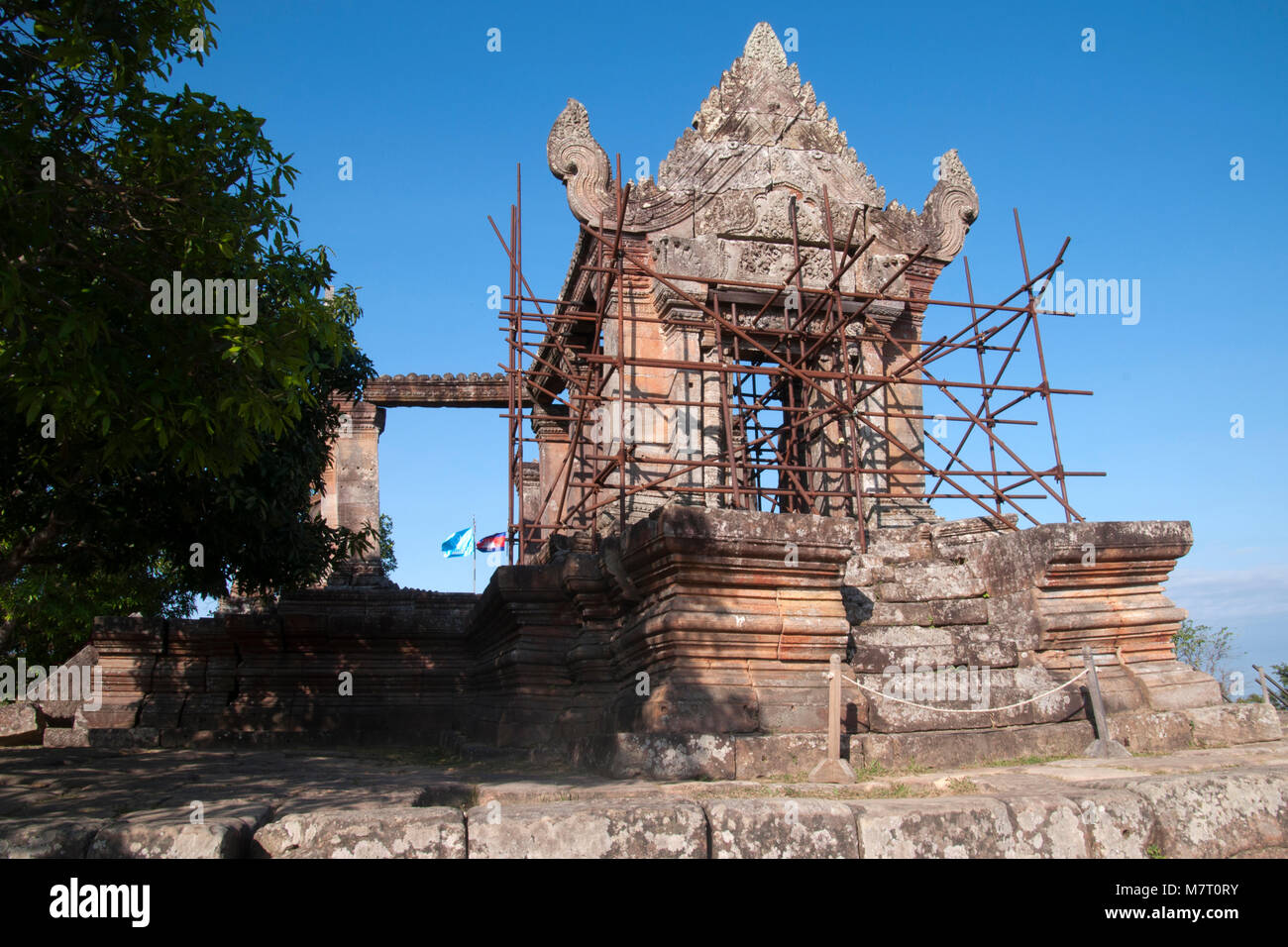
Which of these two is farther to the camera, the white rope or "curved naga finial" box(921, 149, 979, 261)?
"curved naga finial" box(921, 149, 979, 261)

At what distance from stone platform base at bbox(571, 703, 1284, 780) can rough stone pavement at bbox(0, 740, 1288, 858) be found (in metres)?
0.27

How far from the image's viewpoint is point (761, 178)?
38.4ft

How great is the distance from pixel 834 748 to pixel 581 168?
7.50 m

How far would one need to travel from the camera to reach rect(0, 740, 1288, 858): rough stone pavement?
148 inches

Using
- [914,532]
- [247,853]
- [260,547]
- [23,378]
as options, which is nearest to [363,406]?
[260,547]

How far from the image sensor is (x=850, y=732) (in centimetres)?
641

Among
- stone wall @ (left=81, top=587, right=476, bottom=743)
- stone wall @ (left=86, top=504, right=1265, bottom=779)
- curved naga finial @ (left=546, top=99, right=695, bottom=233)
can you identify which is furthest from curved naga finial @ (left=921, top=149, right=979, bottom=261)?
stone wall @ (left=81, top=587, right=476, bottom=743)

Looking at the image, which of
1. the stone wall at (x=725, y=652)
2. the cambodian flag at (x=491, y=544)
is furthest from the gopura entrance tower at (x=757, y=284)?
the cambodian flag at (x=491, y=544)

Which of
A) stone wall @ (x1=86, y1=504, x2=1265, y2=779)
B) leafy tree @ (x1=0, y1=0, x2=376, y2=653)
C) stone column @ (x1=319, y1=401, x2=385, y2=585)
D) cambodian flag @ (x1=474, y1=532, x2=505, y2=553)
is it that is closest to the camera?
leafy tree @ (x1=0, y1=0, x2=376, y2=653)

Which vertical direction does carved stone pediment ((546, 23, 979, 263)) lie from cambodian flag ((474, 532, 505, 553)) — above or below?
above

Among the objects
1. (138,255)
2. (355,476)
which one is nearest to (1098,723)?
(138,255)

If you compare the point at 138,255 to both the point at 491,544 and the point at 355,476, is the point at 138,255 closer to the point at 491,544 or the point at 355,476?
the point at 355,476

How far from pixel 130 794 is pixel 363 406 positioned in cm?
1567

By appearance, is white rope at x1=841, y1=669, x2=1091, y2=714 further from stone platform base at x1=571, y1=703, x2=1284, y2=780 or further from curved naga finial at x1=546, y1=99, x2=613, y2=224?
curved naga finial at x1=546, y1=99, x2=613, y2=224
